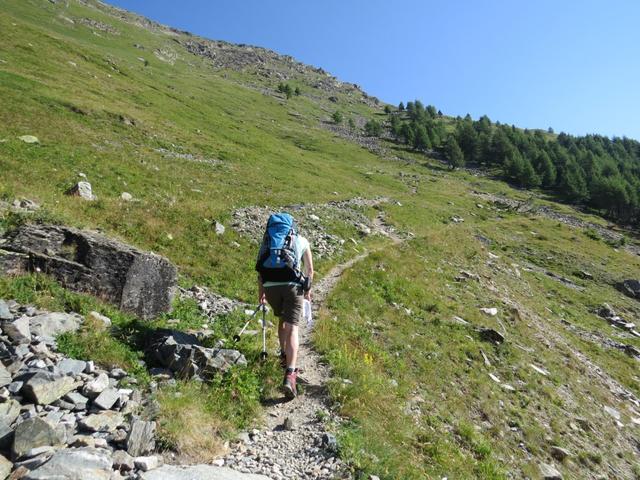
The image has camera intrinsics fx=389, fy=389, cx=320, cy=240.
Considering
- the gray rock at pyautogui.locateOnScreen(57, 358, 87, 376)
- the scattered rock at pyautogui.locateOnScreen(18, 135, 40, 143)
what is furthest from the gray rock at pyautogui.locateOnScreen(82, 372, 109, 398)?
the scattered rock at pyautogui.locateOnScreen(18, 135, 40, 143)

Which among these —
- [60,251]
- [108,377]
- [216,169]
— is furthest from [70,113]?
[108,377]

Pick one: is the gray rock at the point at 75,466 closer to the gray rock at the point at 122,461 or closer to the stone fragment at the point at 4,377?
the gray rock at the point at 122,461

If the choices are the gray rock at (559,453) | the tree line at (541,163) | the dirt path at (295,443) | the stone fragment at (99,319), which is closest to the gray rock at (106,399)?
the dirt path at (295,443)

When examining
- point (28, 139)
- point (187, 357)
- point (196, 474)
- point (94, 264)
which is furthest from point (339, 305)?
point (28, 139)

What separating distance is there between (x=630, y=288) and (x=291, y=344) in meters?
50.1

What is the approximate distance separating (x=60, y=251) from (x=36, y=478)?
6.50m

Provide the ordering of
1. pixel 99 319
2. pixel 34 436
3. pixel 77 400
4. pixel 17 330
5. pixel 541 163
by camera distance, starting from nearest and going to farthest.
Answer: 1. pixel 34 436
2. pixel 77 400
3. pixel 17 330
4. pixel 99 319
5. pixel 541 163

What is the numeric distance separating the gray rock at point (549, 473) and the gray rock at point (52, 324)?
13260mm

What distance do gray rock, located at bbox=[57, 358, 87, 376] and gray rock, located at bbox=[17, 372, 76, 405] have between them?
0.83 feet

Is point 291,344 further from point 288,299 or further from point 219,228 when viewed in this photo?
point 219,228

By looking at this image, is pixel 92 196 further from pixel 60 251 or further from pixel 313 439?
pixel 313 439

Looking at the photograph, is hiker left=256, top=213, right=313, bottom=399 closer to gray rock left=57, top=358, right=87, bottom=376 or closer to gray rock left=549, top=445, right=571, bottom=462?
gray rock left=57, top=358, right=87, bottom=376

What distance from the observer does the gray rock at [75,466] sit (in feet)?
15.0

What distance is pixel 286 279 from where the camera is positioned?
8.54 meters
